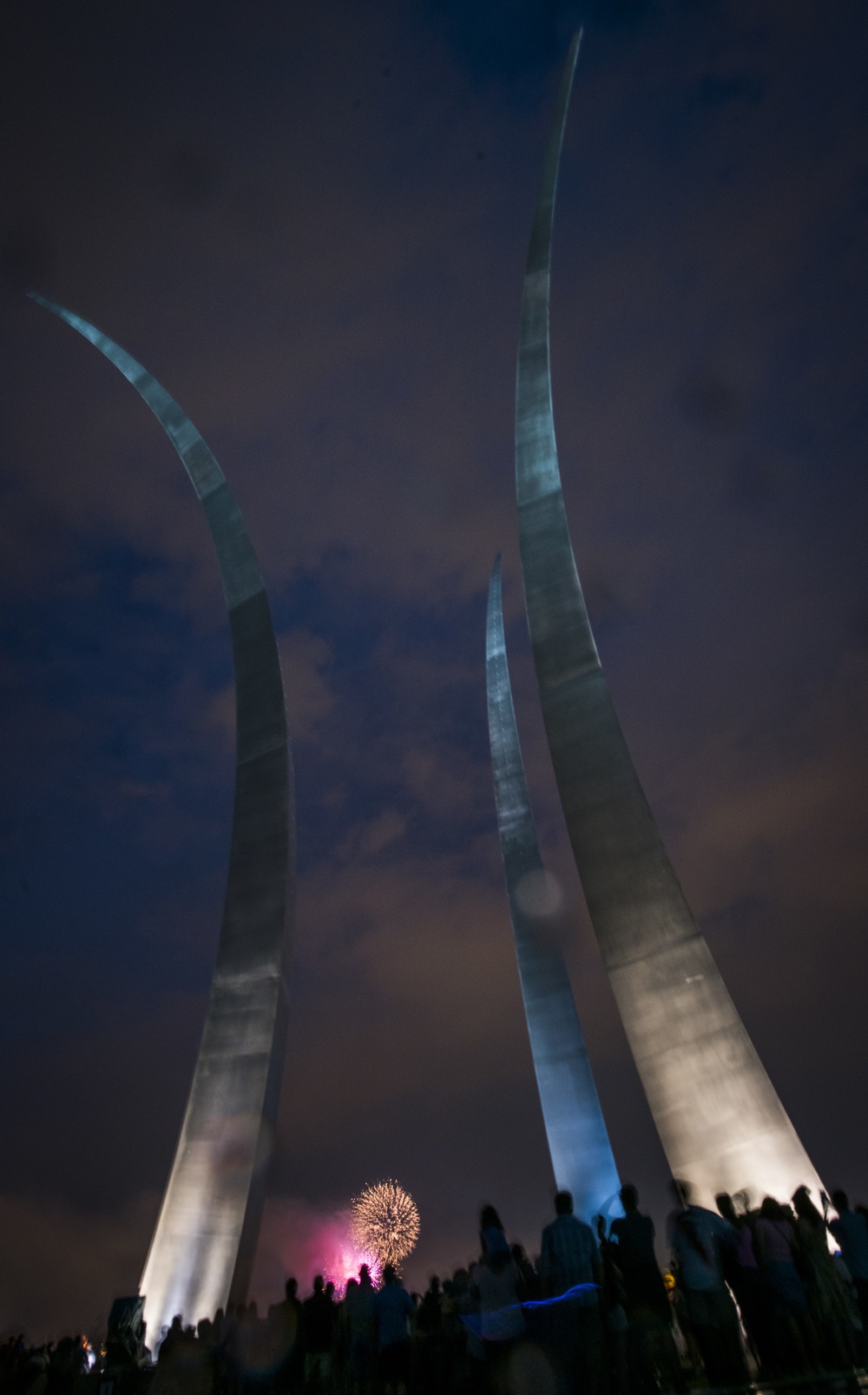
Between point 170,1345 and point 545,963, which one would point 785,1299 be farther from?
point 545,963

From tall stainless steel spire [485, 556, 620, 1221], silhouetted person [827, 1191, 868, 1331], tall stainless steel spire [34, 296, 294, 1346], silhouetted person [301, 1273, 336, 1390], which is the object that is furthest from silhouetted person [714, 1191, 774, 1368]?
tall stainless steel spire [485, 556, 620, 1221]

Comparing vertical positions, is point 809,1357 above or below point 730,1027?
below

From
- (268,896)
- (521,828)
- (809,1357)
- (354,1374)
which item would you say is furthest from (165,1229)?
(521,828)

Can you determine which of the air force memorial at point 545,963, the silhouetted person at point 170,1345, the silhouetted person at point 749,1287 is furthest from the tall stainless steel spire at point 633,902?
the silhouetted person at point 170,1345

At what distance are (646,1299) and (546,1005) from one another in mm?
12647

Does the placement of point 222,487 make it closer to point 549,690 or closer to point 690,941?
point 549,690

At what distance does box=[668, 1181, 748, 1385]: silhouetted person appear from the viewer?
17.1 feet

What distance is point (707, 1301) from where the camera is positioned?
521 cm

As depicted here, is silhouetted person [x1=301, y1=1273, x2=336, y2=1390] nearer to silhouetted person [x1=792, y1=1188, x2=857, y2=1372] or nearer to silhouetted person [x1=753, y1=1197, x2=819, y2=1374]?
silhouetted person [x1=753, y1=1197, x2=819, y2=1374]

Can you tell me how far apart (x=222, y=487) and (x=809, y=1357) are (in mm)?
15094

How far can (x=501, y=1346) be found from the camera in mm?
4234

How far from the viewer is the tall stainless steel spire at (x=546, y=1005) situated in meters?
16.0

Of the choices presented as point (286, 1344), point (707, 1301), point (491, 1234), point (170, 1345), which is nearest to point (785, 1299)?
point (707, 1301)

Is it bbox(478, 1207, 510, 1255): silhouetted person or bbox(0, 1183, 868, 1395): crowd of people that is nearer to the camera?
bbox(0, 1183, 868, 1395): crowd of people
